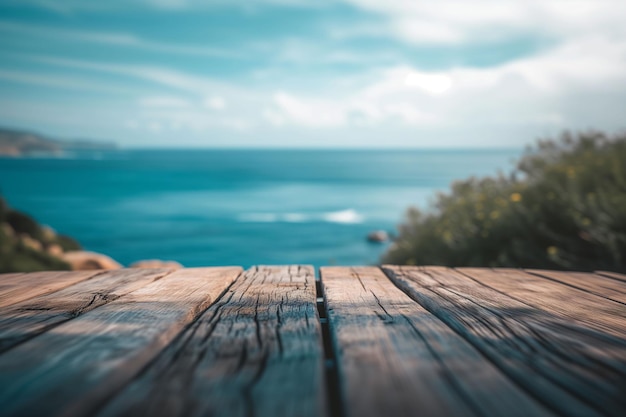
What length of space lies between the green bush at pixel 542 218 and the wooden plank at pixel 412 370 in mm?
3569

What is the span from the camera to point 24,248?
977 cm

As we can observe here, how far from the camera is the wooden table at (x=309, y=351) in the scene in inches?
31.4

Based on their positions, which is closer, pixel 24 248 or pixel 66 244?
pixel 24 248

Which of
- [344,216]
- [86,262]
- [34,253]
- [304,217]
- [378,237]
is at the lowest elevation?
[86,262]

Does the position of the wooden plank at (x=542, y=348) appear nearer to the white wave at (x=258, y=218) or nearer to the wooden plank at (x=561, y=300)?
the wooden plank at (x=561, y=300)

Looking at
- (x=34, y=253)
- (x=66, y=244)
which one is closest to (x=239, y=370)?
(x=34, y=253)

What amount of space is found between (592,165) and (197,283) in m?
5.35

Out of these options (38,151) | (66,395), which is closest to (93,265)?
(66,395)

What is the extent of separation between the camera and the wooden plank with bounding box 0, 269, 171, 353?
3.97 ft

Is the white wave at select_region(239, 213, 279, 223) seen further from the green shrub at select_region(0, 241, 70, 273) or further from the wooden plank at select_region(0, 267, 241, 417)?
the wooden plank at select_region(0, 267, 241, 417)

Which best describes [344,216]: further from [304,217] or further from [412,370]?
[412,370]

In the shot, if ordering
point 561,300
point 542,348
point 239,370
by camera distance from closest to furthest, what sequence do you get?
point 239,370, point 542,348, point 561,300

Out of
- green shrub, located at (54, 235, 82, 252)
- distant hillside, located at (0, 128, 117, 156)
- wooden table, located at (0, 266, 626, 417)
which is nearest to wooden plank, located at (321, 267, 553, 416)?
wooden table, located at (0, 266, 626, 417)

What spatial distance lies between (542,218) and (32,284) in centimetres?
514
